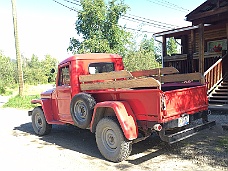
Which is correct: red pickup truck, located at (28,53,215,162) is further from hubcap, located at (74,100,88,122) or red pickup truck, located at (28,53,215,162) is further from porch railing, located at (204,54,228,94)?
porch railing, located at (204,54,228,94)

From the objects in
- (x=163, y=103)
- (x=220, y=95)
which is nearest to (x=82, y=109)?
(x=163, y=103)

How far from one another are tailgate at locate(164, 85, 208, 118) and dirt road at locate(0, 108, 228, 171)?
87 cm

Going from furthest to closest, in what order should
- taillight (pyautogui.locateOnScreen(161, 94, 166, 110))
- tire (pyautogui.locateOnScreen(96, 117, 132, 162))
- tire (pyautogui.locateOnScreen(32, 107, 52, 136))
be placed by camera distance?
tire (pyautogui.locateOnScreen(32, 107, 52, 136)) < tire (pyautogui.locateOnScreen(96, 117, 132, 162)) < taillight (pyautogui.locateOnScreen(161, 94, 166, 110))

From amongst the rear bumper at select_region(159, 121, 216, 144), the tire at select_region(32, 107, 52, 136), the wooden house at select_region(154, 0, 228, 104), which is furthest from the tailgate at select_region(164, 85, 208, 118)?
the wooden house at select_region(154, 0, 228, 104)

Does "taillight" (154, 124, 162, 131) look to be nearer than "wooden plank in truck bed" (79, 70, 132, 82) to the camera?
Yes

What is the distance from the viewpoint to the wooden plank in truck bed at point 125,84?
432 cm

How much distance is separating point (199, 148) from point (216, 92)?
591cm

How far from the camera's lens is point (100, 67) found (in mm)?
6449

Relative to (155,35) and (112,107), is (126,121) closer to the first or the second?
(112,107)

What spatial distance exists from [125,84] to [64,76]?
7.56 feet

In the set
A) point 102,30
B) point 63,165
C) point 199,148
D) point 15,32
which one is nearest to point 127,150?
point 63,165

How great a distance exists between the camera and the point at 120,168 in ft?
14.8

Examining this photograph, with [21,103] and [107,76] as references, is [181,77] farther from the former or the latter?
[21,103]

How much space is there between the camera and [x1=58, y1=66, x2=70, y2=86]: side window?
6306mm
